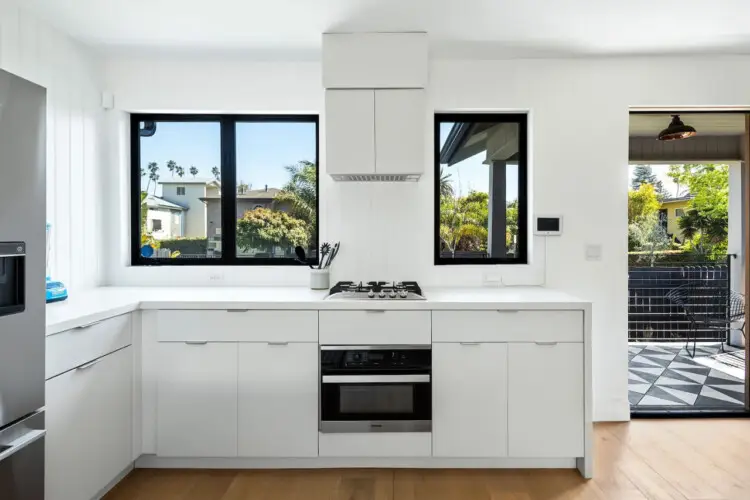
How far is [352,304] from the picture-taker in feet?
7.61

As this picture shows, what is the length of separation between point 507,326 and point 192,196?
2.30 meters

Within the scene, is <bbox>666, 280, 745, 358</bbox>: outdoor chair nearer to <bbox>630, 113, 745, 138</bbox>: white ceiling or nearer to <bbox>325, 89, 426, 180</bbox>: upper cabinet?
<bbox>630, 113, 745, 138</bbox>: white ceiling

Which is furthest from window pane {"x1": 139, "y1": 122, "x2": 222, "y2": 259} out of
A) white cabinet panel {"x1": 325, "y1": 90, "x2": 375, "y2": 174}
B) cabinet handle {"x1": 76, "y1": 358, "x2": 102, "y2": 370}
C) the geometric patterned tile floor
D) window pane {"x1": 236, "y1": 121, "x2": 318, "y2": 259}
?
the geometric patterned tile floor

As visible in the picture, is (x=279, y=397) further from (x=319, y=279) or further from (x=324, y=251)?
(x=324, y=251)

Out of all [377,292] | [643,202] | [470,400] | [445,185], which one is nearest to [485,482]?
[470,400]

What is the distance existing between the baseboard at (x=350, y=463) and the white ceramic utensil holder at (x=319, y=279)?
3.24 ft

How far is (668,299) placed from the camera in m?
4.68

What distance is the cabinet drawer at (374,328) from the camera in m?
2.32

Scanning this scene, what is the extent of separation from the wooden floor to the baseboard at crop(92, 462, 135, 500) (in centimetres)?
3

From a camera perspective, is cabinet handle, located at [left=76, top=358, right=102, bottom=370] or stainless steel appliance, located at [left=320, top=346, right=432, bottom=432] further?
stainless steel appliance, located at [left=320, top=346, right=432, bottom=432]

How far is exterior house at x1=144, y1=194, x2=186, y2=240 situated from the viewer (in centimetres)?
317

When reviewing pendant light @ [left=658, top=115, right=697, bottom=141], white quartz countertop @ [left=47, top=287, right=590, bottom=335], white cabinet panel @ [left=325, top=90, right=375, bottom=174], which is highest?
pendant light @ [left=658, top=115, right=697, bottom=141]

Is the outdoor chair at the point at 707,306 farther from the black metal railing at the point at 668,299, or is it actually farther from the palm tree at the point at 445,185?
the palm tree at the point at 445,185

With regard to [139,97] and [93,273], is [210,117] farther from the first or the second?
[93,273]
